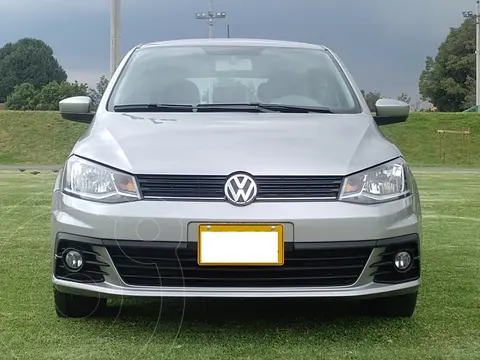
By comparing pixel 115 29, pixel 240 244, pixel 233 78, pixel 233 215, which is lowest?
pixel 240 244

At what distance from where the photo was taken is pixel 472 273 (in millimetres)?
4957

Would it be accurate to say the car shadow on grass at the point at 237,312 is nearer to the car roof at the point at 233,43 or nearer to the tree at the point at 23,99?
the car roof at the point at 233,43

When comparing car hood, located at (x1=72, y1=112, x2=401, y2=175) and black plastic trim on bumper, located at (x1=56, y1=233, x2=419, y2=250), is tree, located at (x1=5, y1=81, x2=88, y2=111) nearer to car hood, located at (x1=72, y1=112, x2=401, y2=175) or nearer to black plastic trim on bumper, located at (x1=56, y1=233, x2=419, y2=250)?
car hood, located at (x1=72, y1=112, x2=401, y2=175)

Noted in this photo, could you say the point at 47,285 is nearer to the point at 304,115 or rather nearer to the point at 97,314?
the point at 97,314

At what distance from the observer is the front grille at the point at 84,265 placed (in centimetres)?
318

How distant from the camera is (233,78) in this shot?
14.1ft

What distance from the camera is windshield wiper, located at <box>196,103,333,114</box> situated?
396 centimetres

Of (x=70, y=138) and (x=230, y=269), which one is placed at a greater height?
(x=230, y=269)

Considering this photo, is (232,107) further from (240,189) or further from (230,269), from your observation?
(230,269)

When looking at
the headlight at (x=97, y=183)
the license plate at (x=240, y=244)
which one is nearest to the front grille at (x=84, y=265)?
the headlight at (x=97, y=183)

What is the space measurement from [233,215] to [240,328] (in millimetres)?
720

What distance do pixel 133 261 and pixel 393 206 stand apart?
1.16 metres

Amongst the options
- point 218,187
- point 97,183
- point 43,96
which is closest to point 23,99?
point 43,96

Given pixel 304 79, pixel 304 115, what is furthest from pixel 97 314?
pixel 304 79
